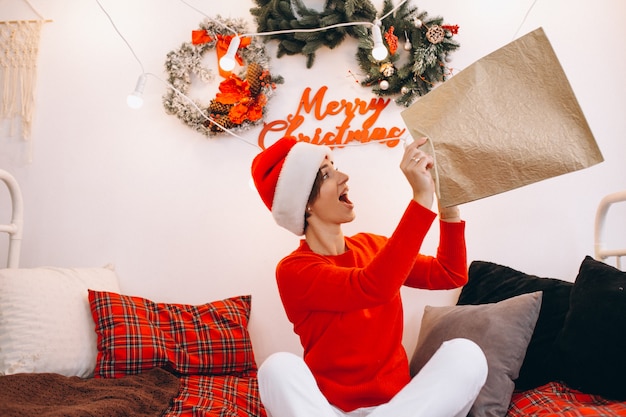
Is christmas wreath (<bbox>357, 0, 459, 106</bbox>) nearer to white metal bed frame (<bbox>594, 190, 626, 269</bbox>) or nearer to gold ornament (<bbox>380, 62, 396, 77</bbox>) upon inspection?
gold ornament (<bbox>380, 62, 396, 77</bbox>)

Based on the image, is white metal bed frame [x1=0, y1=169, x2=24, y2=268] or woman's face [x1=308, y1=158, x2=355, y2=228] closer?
woman's face [x1=308, y1=158, x2=355, y2=228]

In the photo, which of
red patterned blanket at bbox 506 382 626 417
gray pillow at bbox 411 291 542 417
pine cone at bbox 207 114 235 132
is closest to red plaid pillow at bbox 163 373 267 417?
gray pillow at bbox 411 291 542 417

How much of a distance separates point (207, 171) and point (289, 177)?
2.47 feet

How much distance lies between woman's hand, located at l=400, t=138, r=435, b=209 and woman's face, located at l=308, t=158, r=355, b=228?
32cm

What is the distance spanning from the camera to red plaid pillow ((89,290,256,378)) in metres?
1.81

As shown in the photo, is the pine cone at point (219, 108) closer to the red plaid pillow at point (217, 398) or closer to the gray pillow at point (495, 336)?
the red plaid pillow at point (217, 398)

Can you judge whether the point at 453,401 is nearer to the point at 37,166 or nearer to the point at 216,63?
the point at 216,63

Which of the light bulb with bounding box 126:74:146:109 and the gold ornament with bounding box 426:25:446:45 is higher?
the gold ornament with bounding box 426:25:446:45

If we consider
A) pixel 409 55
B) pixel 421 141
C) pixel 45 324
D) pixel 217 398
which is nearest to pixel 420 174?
pixel 421 141

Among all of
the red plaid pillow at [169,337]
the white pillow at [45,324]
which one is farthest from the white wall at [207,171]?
the white pillow at [45,324]

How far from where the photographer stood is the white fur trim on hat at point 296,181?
1.56 meters

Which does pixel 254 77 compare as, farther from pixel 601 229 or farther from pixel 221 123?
pixel 601 229

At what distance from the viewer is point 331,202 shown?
157 cm

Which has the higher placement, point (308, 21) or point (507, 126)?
point (308, 21)
